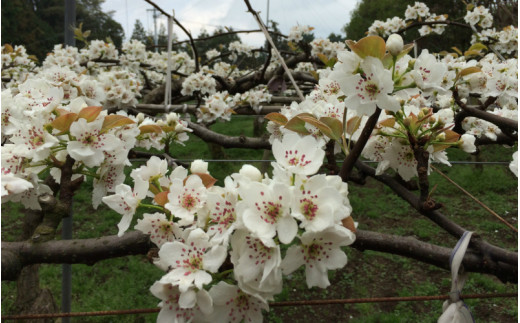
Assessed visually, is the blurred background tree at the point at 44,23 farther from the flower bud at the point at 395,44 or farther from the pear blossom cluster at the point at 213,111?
the flower bud at the point at 395,44

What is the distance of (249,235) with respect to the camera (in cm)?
54

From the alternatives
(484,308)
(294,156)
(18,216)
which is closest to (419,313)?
(484,308)

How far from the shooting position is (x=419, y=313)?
10.0 feet

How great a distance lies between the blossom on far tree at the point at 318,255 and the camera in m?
0.54

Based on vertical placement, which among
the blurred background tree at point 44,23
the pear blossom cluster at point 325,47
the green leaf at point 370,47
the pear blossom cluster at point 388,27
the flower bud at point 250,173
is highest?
the blurred background tree at point 44,23

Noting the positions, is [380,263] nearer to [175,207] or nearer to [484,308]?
[484,308]

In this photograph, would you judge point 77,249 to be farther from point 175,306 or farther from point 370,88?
point 370,88

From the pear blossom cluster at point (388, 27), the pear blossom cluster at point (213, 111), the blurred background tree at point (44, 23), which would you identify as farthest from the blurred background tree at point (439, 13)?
the blurred background tree at point (44, 23)

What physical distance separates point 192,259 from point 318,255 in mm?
173

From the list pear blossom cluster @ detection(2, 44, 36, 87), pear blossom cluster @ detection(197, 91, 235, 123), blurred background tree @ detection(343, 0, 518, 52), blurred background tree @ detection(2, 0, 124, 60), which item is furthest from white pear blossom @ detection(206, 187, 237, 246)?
blurred background tree @ detection(2, 0, 124, 60)

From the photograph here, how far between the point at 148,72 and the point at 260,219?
4.83 meters

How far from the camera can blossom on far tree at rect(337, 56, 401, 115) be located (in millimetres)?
628

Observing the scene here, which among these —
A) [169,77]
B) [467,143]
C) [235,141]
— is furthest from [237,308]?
[169,77]

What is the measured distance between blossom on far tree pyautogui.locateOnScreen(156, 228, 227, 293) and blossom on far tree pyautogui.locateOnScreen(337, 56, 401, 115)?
1.03 feet
